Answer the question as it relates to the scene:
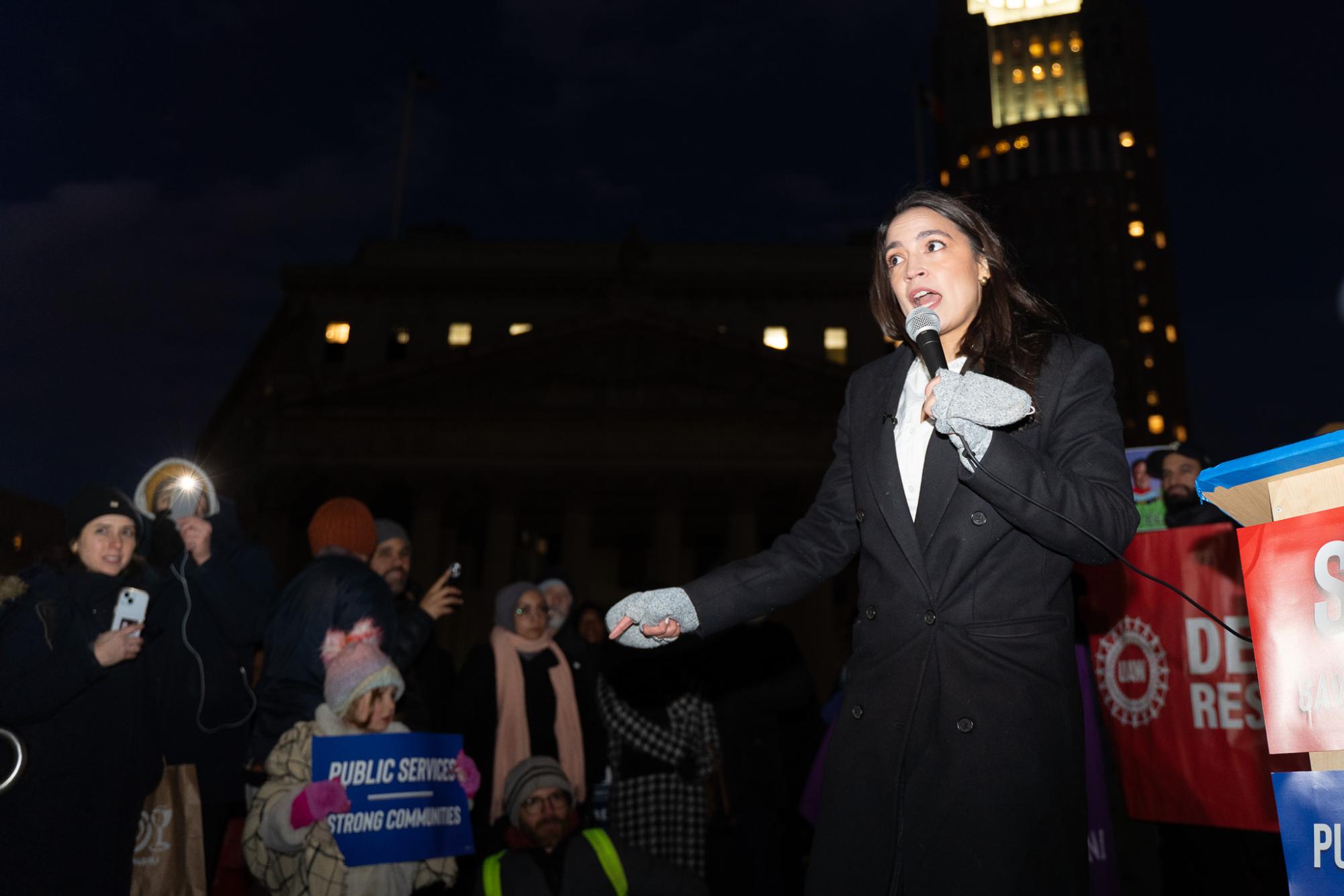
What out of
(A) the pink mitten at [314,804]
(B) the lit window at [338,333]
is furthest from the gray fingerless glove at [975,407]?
(B) the lit window at [338,333]

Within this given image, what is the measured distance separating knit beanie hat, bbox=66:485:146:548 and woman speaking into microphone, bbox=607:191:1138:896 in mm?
3860

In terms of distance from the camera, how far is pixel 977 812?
243cm

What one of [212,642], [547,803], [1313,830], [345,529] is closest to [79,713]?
[212,642]

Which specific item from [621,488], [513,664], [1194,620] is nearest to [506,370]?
[621,488]

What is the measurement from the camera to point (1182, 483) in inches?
286

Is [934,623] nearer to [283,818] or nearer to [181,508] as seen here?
[283,818]

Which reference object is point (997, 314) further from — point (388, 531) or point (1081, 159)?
point (1081, 159)

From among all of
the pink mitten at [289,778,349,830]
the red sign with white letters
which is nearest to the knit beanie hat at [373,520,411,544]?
the pink mitten at [289,778,349,830]

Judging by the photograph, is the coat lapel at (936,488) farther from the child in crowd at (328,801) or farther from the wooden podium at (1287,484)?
the child in crowd at (328,801)

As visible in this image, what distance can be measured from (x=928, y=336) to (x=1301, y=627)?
1183 millimetres

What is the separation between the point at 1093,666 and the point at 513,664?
4.28 meters

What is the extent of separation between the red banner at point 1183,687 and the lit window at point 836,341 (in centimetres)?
3510

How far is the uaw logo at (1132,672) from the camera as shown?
6574 millimetres

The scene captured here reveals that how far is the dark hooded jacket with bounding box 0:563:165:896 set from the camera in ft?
16.2
